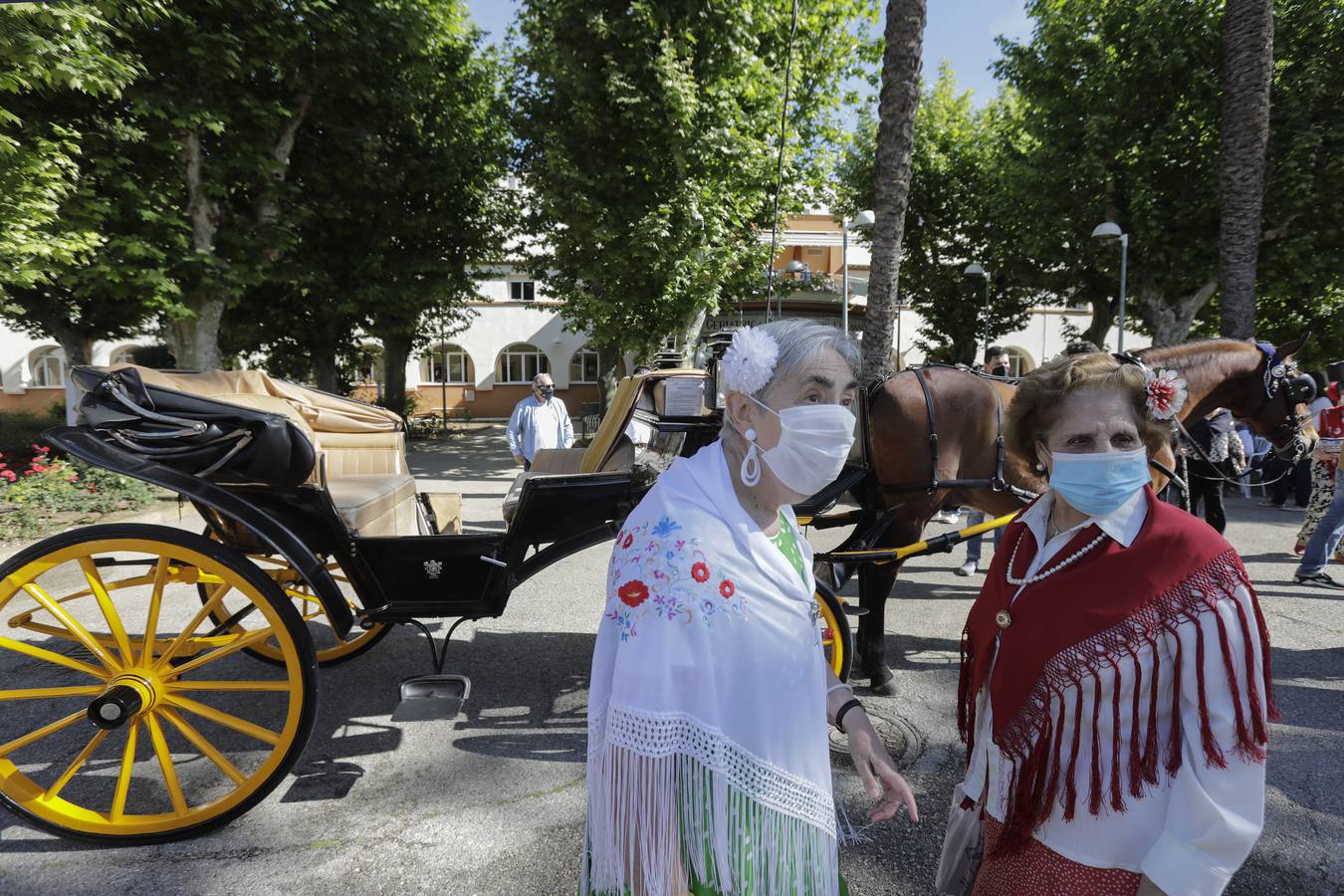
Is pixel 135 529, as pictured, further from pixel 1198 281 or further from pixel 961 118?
pixel 961 118

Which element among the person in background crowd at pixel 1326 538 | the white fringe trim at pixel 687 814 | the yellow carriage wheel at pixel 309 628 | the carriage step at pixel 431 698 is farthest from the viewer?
the person in background crowd at pixel 1326 538

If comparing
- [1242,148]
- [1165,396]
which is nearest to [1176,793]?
[1165,396]

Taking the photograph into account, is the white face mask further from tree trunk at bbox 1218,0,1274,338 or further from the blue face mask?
tree trunk at bbox 1218,0,1274,338

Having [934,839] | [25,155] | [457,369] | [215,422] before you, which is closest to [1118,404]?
[934,839]

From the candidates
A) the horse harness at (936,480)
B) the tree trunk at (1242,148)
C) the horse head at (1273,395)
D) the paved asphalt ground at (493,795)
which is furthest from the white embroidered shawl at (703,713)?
the tree trunk at (1242,148)

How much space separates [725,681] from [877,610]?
291 cm

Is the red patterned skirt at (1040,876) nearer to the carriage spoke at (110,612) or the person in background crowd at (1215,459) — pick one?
the carriage spoke at (110,612)

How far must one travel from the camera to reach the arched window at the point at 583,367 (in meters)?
29.5

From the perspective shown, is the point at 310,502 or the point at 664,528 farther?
the point at 310,502

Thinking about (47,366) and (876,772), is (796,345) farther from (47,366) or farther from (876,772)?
(47,366)

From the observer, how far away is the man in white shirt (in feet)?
24.8

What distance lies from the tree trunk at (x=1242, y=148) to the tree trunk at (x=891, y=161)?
210 inches

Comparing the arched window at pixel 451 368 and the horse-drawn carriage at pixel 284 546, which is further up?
the arched window at pixel 451 368

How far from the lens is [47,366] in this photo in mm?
26844
